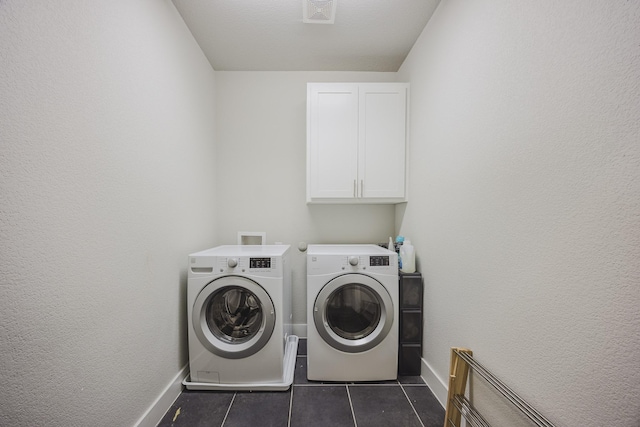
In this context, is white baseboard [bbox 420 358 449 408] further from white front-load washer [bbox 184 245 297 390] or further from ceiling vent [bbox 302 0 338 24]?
ceiling vent [bbox 302 0 338 24]

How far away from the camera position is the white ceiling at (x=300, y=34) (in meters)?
1.58

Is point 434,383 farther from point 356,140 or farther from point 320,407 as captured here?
point 356,140

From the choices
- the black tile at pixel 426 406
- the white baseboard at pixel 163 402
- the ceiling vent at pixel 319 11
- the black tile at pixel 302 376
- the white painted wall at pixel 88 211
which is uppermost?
the ceiling vent at pixel 319 11

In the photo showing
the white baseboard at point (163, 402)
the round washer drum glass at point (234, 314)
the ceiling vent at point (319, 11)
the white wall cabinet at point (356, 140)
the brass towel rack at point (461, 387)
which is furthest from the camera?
the white wall cabinet at point (356, 140)

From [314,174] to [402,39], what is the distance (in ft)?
4.25

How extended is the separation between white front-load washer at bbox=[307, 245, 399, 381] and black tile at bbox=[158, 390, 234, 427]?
59 cm

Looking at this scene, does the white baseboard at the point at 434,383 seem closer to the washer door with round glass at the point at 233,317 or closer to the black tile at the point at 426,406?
the black tile at the point at 426,406

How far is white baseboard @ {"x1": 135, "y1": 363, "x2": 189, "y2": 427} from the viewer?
4.10 ft

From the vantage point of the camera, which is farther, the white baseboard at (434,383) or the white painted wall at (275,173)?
the white painted wall at (275,173)

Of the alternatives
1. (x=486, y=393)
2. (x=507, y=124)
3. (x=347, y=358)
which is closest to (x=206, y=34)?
(x=507, y=124)

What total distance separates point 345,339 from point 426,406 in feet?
2.00

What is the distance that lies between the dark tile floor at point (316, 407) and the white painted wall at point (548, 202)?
1.32 ft

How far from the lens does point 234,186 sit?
7.76 ft

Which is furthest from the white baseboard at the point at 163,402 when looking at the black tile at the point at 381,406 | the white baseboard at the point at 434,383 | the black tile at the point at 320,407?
the white baseboard at the point at 434,383
